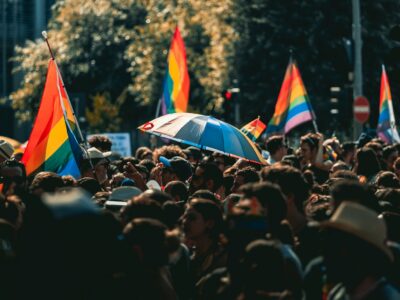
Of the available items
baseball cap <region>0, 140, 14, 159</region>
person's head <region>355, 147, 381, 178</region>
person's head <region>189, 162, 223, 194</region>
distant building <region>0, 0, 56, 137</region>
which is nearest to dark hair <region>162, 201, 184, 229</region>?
person's head <region>189, 162, 223, 194</region>

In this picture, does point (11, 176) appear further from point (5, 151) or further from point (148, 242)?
point (148, 242)

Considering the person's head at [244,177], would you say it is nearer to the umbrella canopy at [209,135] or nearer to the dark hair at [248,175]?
the dark hair at [248,175]

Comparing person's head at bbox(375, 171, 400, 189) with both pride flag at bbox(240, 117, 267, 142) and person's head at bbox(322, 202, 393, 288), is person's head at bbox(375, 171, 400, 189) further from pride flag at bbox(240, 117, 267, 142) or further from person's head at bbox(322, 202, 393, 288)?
person's head at bbox(322, 202, 393, 288)

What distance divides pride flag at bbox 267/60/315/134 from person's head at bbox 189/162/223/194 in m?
7.85

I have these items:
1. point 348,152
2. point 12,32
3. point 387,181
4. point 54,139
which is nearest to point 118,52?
point 12,32

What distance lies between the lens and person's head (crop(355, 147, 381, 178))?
1174 cm

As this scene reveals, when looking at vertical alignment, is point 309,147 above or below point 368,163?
below

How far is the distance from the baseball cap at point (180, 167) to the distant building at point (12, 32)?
4962 cm

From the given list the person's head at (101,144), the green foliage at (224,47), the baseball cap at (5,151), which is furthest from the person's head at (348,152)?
the green foliage at (224,47)

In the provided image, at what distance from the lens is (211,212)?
690cm

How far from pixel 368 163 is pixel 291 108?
6359mm

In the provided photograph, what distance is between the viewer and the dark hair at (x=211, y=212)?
6902 millimetres

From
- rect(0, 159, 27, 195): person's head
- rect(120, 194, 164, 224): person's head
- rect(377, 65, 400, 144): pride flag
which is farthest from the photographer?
rect(377, 65, 400, 144): pride flag

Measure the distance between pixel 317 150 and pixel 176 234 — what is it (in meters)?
7.18
